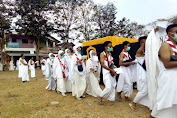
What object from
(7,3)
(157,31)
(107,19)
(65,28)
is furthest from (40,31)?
(157,31)

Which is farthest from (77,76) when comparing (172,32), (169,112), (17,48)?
(17,48)

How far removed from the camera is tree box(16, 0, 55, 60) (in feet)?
70.2

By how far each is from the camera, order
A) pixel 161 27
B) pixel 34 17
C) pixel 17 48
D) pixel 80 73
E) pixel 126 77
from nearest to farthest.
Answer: pixel 161 27 → pixel 126 77 → pixel 80 73 → pixel 34 17 → pixel 17 48

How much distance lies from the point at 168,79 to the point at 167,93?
0.78ft

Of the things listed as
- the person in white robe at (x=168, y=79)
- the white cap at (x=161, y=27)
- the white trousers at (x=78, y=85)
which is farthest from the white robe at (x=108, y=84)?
the white cap at (x=161, y=27)

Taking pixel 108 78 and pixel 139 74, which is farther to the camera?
pixel 108 78

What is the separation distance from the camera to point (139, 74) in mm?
3648

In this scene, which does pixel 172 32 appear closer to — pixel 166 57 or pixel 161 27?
pixel 161 27

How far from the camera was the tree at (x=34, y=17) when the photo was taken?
70.2 ft

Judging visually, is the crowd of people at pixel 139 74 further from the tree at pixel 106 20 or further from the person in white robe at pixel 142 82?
the tree at pixel 106 20

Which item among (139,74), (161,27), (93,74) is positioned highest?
(161,27)

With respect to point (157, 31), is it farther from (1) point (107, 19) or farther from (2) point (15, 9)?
(2) point (15, 9)

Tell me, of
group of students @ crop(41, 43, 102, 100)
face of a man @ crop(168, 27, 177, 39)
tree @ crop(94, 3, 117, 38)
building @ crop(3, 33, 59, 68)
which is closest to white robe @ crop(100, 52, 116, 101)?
group of students @ crop(41, 43, 102, 100)

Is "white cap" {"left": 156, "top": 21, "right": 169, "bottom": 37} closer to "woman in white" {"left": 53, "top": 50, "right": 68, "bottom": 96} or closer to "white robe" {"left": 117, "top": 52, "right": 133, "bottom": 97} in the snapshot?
"white robe" {"left": 117, "top": 52, "right": 133, "bottom": 97}
